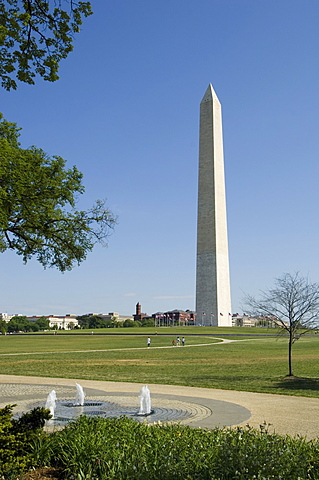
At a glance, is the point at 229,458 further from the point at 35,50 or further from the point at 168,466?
the point at 35,50

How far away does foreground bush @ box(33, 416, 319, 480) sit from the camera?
512 cm

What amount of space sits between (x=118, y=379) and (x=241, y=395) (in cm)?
674

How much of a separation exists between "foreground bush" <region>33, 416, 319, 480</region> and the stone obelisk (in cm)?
7446

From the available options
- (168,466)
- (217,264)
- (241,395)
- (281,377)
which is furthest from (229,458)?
(217,264)

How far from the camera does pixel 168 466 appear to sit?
5219 mm

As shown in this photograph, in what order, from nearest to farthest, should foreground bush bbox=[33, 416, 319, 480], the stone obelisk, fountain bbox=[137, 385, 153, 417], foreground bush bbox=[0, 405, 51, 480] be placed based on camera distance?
foreground bush bbox=[33, 416, 319, 480] < foreground bush bbox=[0, 405, 51, 480] < fountain bbox=[137, 385, 153, 417] < the stone obelisk

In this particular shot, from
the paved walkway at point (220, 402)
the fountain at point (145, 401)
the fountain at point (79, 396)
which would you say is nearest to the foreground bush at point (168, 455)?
the paved walkway at point (220, 402)

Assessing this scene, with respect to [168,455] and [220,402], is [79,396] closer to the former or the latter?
[220,402]

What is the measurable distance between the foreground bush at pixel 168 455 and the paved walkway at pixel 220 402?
2568mm

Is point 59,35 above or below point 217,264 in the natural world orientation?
below

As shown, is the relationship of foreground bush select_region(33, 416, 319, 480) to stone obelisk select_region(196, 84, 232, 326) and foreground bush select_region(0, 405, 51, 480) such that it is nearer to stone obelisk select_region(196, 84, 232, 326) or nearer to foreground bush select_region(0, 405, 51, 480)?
foreground bush select_region(0, 405, 51, 480)

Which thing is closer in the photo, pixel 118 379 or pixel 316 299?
pixel 118 379

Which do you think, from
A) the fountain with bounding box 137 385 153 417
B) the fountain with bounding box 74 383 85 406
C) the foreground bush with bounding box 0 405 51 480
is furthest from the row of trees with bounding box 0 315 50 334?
the foreground bush with bounding box 0 405 51 480

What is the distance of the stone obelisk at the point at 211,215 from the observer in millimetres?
80688
